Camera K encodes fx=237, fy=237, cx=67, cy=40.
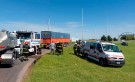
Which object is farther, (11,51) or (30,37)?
(30,37)

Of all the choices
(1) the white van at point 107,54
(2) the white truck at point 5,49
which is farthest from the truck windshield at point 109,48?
(2) the white truck at point 5,49

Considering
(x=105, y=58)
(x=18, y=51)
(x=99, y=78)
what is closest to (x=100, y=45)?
(x=105, y=58)

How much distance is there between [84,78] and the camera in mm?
12320

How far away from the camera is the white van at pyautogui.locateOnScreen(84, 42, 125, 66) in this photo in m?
19.6

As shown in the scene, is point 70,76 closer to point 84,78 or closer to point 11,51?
point 84,78

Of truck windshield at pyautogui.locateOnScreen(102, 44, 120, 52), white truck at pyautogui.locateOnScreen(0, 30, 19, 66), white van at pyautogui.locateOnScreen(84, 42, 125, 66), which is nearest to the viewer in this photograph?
white truck at pyautogui.locateOnScreen(0, 30, 19, 66)

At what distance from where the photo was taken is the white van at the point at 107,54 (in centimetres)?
1964

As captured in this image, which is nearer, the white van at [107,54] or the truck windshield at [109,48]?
the white van at [107,54]

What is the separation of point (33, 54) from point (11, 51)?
34.4ft

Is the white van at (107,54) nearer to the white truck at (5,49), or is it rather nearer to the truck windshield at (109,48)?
the truck windshield at (109,48)

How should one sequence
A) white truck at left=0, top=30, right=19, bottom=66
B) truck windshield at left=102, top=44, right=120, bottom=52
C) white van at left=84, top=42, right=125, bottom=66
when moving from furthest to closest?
1. truck windshield at left=102, top=44, right=120, bottom=52
2. white van at left=84, top=42, right=125, bottom=66
3. white truck at left=0, top=30, right=19, bottom=66

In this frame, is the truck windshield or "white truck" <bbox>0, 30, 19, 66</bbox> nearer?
"white truck" <bbox>0, 30, 19, 66</bbox>

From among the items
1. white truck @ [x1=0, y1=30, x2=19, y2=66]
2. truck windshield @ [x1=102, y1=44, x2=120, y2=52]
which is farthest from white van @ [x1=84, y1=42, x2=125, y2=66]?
white truck @ [x1=0, y1=30, x2=19, y2=66]

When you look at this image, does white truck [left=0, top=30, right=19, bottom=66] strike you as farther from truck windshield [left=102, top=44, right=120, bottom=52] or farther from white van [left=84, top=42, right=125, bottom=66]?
truck windshield [left=102, top=44, right=120, bottom=52]
